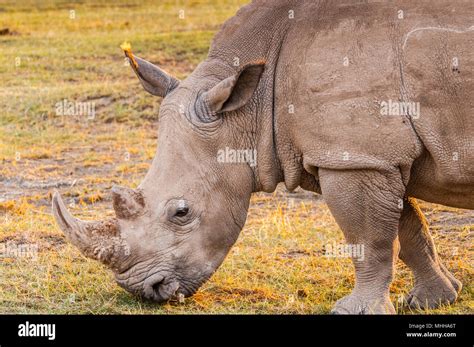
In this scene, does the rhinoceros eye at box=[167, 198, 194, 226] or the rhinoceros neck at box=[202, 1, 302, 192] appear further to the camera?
the rhinoceros neck at box=[202, 1, 302, 192]

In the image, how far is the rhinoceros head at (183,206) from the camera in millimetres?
7836

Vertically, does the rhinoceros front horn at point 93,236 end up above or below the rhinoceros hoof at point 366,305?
above

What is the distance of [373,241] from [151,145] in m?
7.20

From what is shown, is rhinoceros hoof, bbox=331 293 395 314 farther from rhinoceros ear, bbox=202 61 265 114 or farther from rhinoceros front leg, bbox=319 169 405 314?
rhinoceros ear, bbox=202 61 265 114

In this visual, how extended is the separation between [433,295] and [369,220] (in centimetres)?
129

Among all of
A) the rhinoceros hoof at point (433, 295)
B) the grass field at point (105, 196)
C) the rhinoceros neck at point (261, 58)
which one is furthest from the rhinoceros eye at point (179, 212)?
the rhinoceros hoof at point (433, 295)

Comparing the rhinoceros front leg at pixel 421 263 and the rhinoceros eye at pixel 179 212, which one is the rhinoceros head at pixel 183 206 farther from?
the rhinoceros front leg at pixel 421 263

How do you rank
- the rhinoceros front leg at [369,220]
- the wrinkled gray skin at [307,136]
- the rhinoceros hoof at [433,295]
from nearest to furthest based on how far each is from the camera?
the wrinkled gray skin at [307,136], the rhinoceros front leg at [369,220], the rhinoceros hoof at [433,295]

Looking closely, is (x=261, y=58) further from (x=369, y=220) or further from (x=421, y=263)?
(x=421, y=263)

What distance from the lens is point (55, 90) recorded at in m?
17.0

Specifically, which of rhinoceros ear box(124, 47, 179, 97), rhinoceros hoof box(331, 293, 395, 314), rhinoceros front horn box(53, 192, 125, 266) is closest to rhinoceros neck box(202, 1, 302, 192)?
rhinoceros ear box(124, 47, 179, 97)

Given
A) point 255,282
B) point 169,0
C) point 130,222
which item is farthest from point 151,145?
point 169,0

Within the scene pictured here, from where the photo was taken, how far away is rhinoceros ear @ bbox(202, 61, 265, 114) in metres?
7.83

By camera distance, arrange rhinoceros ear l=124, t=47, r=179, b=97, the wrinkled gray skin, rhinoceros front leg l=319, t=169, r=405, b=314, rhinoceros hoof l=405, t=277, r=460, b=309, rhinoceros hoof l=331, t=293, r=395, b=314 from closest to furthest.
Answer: the wrinkled gray skin
rhinoceros front leg l=319, t=169, r=405, b=314
rhinoceros hoof l=331, t=293, r=395, b=314
rhinoceros ear l=124, t=47, r=179, b=97
rhinoceros hoof l=405, t=277, r=460, b=309
